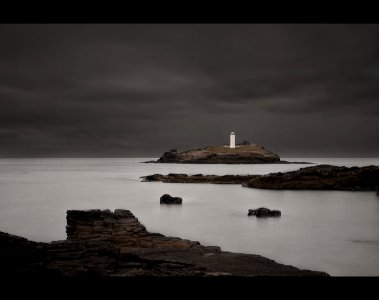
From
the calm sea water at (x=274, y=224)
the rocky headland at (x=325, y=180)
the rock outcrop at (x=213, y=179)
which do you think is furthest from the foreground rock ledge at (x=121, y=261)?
the rock outcrop at (x=213, y=179)

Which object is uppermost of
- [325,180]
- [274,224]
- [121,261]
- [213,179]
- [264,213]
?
[325,180]

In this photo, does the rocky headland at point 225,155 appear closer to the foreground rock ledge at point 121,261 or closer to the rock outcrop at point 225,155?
the rock outcrop at point 225,155

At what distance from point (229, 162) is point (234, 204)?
466 ft

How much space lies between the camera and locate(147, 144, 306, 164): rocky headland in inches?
6407

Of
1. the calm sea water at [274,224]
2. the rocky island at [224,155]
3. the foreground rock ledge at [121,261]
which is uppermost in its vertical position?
the rocky island at [224,155]

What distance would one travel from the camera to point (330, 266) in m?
9.51

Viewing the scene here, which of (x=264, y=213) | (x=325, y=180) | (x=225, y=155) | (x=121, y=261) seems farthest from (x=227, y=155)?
(x=121, y=261)

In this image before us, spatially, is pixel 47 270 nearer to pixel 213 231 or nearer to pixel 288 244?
pixel 288 244

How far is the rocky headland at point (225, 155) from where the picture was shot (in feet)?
534

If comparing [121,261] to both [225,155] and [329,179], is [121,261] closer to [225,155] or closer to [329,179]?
[329,179]

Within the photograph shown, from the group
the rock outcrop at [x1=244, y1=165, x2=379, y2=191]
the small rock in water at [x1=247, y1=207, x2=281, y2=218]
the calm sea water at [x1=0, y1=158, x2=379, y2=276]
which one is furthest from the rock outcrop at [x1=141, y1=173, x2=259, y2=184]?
the small rock in water at [x1=247, y1=207, x2=281, y2=218]

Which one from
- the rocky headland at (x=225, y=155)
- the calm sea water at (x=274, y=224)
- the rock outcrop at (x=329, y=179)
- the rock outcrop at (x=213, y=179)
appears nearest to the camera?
the calm sea water at (x=274, y=224)

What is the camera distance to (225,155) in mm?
162750

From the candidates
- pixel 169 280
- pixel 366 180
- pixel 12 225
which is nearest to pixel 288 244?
pixel 169 280
